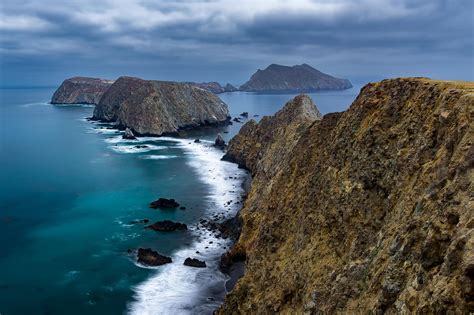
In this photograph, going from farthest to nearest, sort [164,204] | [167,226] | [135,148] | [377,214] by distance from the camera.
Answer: [135,148], [164,204], [167,226], [377,214]

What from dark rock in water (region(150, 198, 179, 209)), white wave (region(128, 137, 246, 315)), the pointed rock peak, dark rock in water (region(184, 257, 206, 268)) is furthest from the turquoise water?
the pointed rock peak

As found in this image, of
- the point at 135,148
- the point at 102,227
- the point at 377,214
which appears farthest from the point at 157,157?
the point at 377,214

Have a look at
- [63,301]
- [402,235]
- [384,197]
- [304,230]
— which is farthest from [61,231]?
[402,235]

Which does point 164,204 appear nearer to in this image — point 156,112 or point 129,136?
point 129,136

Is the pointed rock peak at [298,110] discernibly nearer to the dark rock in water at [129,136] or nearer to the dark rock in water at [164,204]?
the dark rock in water at [164,204]

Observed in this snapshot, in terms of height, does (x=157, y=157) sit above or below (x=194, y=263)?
above

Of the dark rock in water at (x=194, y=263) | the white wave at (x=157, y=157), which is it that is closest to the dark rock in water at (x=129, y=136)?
the white wave at (x=157, y=157)

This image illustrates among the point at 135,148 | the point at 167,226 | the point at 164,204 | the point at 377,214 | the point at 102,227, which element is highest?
the point at 377,214
